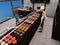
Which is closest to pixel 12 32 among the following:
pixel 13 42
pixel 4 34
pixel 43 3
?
pixel 4 34

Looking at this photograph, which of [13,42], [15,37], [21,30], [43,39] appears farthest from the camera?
[43,39]

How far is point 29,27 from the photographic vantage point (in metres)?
2.32

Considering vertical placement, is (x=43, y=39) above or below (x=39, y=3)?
below

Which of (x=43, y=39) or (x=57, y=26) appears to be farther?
(x=43, y=39)

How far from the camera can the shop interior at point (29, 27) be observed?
1865mm

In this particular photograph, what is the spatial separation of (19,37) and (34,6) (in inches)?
203

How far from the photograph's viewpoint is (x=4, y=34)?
184 centimetres

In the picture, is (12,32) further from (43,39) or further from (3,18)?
(3,18)

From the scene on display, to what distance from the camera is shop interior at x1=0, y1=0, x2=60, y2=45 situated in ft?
6.12

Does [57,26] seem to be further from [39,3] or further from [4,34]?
[39,3]

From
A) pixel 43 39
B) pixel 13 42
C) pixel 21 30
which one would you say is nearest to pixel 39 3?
pixel 43 39

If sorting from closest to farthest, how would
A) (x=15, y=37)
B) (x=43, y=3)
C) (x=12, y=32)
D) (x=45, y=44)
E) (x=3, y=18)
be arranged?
(x=15, y=37) → (x=12, y=32) → (x=45, y=44) → (x=3, y=18) → (x=43, y=3)

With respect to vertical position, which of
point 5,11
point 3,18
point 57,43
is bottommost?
point 57,43

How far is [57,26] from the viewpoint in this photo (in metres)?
2.92
